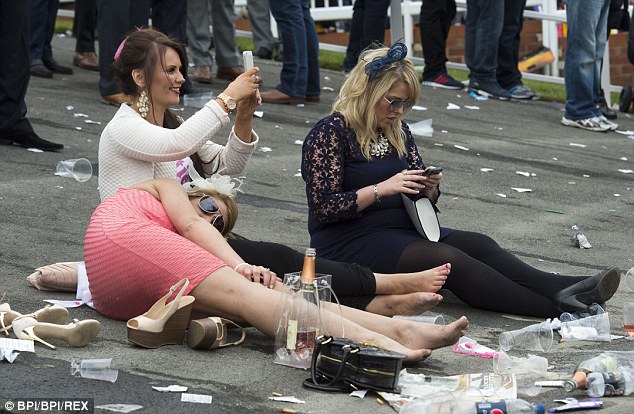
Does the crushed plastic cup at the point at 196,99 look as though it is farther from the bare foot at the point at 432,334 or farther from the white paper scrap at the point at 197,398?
the white paper scrap at the point at 197,398

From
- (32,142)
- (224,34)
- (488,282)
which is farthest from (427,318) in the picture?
(224,34)

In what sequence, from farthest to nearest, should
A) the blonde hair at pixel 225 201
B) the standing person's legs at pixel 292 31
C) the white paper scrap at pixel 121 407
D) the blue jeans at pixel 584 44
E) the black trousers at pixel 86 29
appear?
1. the black trousers at pixel 86 29
2. the blue jeans at pixel 584 44
3. the standing person's legs at pixel 292 31
4. the blonde hair at pixel 225 201
5. the white paper scrap at pixel 121 407

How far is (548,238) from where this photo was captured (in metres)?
7.39

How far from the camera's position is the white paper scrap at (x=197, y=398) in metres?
4.01

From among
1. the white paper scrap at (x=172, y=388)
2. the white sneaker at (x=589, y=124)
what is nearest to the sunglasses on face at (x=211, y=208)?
the white paper scrap at (x=172, y=388)

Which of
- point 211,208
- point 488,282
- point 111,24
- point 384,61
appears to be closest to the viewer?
point 211,208

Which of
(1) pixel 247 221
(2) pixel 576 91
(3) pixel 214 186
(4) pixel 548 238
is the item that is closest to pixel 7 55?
(1) pixel 247 221

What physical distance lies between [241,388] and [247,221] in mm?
3041

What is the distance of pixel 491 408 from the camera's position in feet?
12.6

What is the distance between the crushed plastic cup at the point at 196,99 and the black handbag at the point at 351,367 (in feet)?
19.9

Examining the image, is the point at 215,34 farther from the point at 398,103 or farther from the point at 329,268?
the point at 329,268

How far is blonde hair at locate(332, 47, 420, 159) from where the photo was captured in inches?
223

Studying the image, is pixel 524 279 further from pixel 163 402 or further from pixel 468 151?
pixel 468 151

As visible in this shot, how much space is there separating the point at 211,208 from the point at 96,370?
1.29 m
